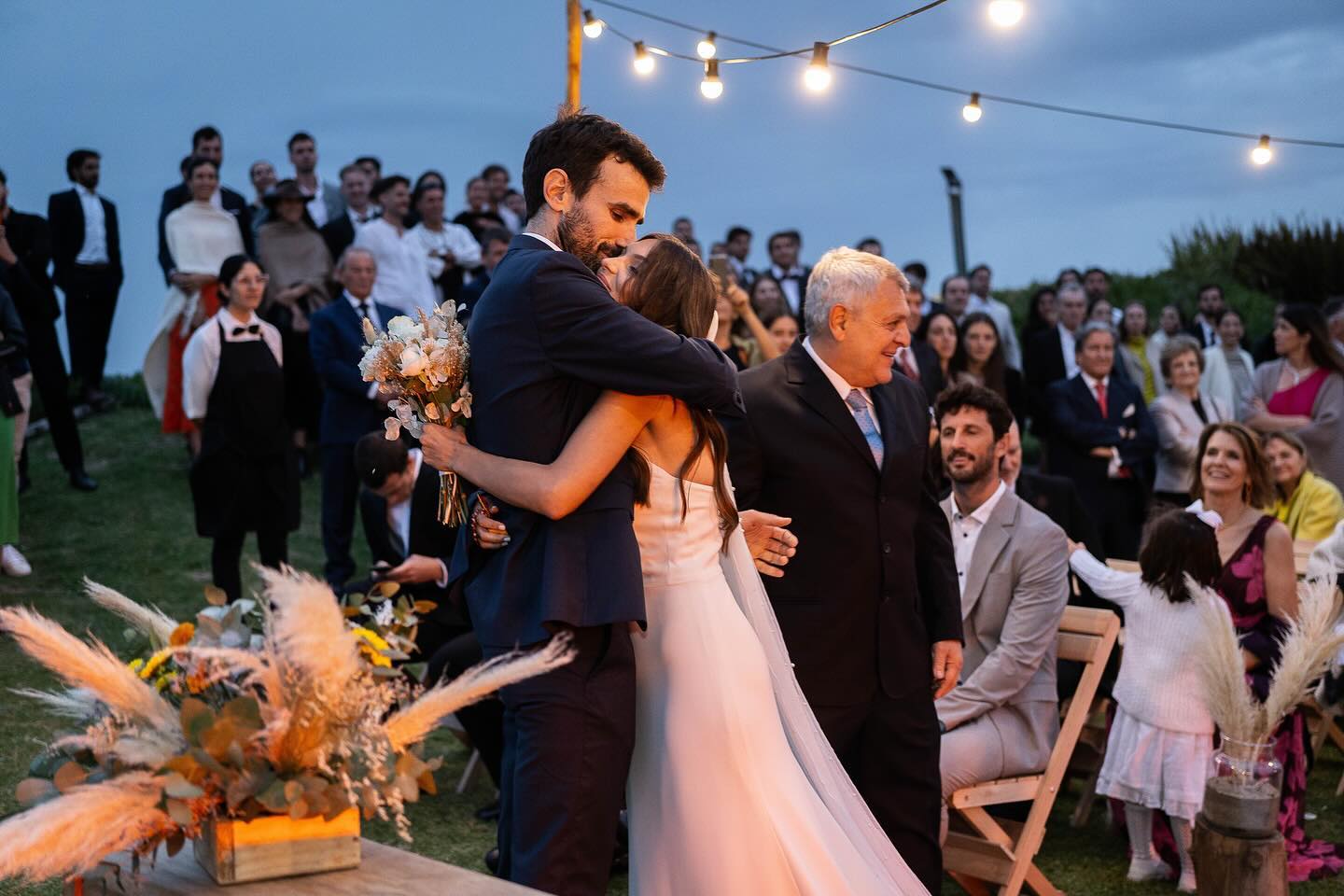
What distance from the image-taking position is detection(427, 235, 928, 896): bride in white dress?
2.88m

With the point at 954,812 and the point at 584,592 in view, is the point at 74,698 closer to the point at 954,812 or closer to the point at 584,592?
the point at 584,592

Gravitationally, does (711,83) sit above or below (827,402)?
above

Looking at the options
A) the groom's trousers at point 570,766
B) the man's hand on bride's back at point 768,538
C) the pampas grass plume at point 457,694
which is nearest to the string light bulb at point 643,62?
the man's hand on bride's back at point 768,538

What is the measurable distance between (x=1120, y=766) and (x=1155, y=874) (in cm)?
39

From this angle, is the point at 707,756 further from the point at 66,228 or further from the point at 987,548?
the point at 66,228

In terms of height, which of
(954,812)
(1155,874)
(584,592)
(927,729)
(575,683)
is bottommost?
(1155,874)

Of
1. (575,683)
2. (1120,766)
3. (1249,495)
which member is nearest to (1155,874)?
(1120,766)

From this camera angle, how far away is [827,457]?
3729 mm

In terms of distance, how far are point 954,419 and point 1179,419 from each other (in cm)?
490

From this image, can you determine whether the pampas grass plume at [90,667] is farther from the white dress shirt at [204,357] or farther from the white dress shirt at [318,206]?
the white dress shirt at [318,206]

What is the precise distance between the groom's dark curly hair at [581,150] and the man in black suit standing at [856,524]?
1082 millimetres

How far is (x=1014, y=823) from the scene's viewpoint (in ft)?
15.4

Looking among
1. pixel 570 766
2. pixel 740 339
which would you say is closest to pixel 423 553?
pixel 570 766

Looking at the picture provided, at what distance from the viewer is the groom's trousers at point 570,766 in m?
2.63
